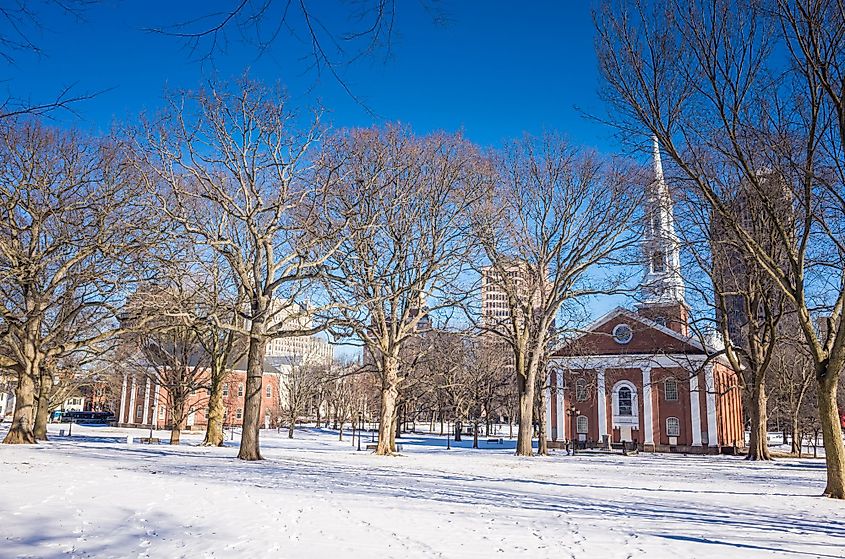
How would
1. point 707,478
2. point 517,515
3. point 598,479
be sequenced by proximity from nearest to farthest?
point 517,515, point 598,479, point 707,478

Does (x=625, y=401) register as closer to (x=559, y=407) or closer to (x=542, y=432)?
(x=559, y=407)

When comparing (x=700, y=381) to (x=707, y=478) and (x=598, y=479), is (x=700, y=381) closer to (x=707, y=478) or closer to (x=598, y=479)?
(x=707, y=478)

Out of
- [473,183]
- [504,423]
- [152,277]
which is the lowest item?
[504,423]

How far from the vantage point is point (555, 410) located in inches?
2072

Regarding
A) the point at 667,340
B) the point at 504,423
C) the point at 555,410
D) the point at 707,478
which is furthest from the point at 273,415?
the point at 707,478

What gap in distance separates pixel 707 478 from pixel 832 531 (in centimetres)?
1138

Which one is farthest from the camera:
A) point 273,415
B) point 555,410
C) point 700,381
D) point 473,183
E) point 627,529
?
point 273,415

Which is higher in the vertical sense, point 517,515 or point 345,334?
point 345,334

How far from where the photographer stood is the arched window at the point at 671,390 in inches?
1970

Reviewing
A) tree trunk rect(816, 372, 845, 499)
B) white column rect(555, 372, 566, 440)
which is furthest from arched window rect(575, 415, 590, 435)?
tree trunk rect(816, 372, 845, 499)

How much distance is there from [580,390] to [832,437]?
127 feet

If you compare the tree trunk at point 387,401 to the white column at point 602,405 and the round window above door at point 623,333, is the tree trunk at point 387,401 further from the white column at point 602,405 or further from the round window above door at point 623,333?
the round window above door at point 623,333

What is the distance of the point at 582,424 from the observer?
52.2 meters

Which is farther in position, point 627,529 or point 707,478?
point 707,478
